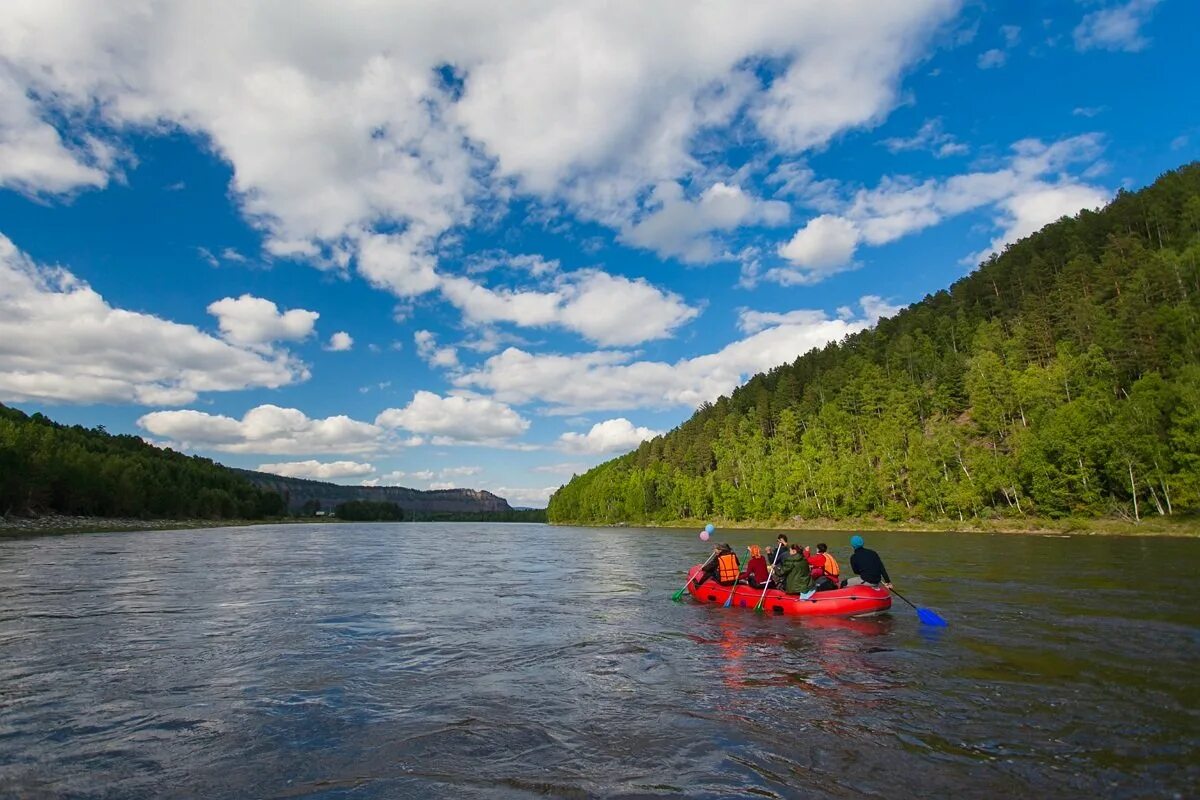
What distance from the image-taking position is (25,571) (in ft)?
116

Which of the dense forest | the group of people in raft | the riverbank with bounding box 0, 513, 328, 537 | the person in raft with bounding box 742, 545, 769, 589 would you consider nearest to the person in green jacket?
the group of people in raft

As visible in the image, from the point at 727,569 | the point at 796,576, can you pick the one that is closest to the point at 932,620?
the point at 796,576

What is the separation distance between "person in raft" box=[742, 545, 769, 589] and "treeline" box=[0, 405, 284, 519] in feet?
341

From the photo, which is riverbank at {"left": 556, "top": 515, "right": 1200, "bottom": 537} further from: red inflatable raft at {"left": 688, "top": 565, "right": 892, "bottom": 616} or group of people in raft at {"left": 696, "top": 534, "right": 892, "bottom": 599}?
red inflatable raft at {"left": 688, "top": 565, "right": 892, "bottom": 616}

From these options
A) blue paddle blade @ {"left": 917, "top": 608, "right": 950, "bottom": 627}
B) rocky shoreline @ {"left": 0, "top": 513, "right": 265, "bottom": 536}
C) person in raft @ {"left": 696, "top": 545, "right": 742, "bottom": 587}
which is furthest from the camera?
rocky shoreline @ {"left": 0, "top": 513, "right": 265, "bottom": 536}

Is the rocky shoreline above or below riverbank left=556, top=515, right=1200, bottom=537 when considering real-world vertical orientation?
above

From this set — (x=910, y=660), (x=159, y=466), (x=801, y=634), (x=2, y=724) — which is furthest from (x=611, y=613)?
(x=159, y=466)

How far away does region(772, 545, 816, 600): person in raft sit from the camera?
22.3 meters

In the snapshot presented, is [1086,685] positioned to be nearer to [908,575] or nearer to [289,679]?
[289,679]

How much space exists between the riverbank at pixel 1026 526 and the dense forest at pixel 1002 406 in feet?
6.64

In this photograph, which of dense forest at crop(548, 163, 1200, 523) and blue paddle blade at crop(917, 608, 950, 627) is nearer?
blue paddle blade at crop(917, 608, 950, 627)

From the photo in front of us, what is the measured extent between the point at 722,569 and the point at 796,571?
359cm

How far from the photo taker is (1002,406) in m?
93.0

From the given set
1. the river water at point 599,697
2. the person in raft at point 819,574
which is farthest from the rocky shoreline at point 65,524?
the person in raft at point 819,574
